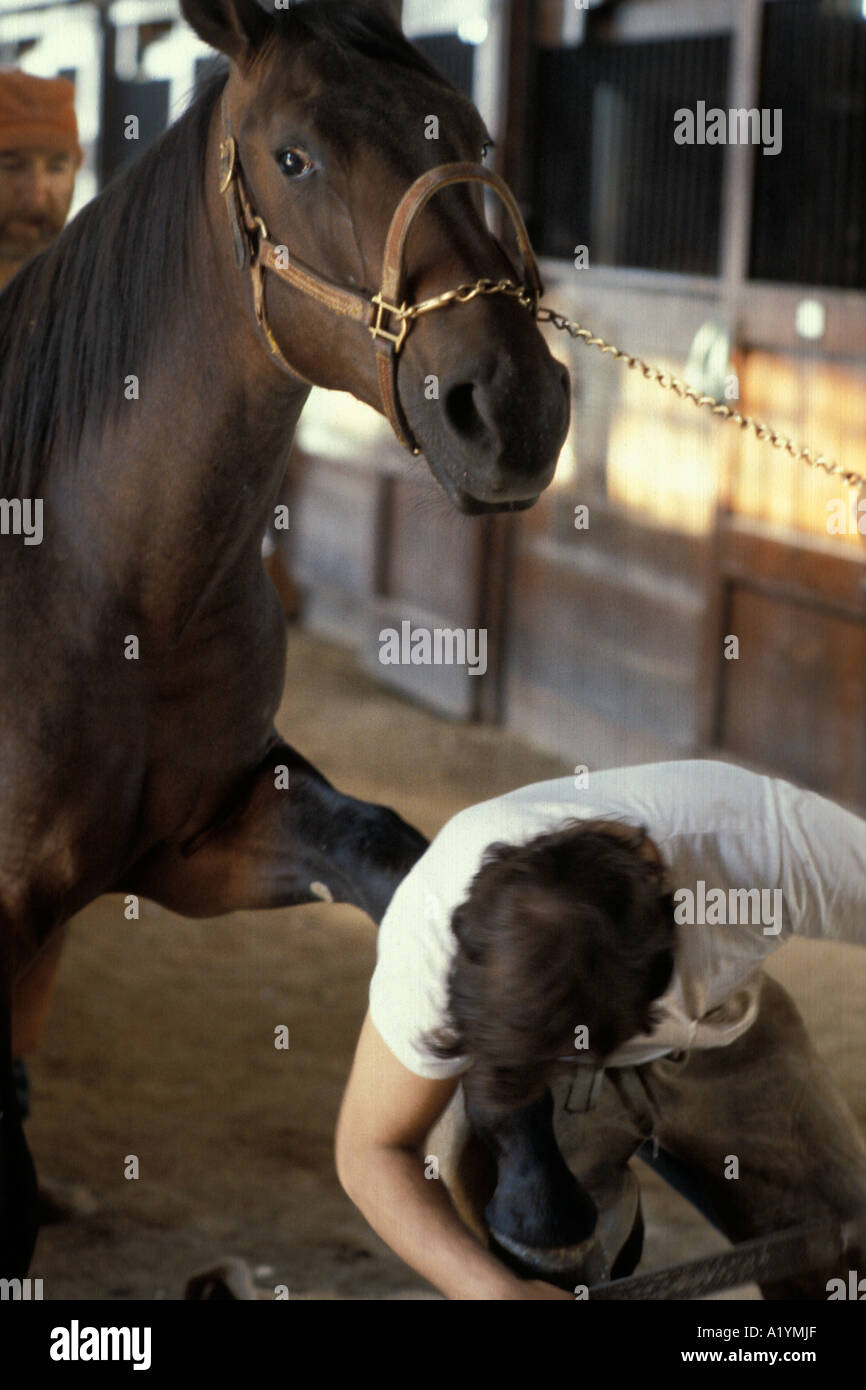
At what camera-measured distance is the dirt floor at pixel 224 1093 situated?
7.73ft

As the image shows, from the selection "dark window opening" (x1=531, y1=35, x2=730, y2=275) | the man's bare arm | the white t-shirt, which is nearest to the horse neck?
the white t-shirt

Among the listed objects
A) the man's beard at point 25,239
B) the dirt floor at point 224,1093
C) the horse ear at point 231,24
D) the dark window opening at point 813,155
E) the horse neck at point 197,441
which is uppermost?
the dark window opening at point 813,155

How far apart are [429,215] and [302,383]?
0.24 m

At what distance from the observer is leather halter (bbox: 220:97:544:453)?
56.7 inches

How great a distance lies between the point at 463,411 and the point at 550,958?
476 millimetres

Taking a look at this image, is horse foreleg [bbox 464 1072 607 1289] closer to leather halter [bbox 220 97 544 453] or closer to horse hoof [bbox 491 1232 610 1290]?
horse hoof [bbox 491 1232 610 1290]

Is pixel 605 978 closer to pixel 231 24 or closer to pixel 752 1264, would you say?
pixel 752 1264

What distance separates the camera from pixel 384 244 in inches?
57.8

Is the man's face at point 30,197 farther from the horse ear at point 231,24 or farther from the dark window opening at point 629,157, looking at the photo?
the dark window opening at point 629,157

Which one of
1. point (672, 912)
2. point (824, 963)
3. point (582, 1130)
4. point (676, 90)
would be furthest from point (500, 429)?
point (676, 90)

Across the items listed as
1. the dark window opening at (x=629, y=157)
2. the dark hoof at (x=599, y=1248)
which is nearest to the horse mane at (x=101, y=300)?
the dark hoof at (x=599, y=1248)

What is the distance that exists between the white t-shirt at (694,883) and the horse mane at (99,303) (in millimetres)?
590

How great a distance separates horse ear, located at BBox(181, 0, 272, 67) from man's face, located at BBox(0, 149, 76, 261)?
3.05ft

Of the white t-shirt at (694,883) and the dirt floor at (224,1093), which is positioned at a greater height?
the white t-shirt at (694,883)
